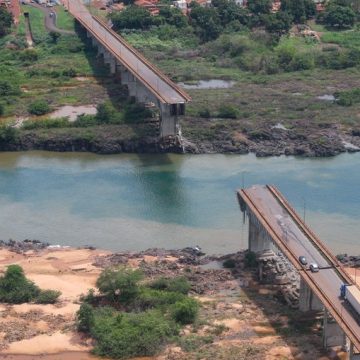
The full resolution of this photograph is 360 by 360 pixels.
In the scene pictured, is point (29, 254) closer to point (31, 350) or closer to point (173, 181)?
point (31, 350)

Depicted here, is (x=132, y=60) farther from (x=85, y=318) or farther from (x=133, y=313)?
(x=85, y=318)

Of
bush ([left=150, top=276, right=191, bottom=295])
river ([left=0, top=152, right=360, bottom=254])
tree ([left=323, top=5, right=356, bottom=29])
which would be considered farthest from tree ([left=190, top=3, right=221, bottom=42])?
bush ([left=150, top=276, right=191, bottom=295])

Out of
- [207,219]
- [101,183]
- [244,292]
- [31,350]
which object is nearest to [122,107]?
[101,183]

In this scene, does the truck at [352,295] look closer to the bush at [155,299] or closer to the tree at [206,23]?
the bush at [155,299]

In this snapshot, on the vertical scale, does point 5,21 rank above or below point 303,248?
above

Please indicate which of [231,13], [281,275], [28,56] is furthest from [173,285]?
[231,13]

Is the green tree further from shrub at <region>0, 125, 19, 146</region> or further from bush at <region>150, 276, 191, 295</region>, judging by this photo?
bush at <region>150, 276, 191, 295</region>
